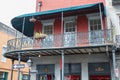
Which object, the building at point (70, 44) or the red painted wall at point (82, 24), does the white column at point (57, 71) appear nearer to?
the building at point (70, 44)

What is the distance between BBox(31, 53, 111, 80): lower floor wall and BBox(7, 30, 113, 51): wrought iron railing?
1.11m

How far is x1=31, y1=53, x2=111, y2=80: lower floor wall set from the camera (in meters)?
13.0

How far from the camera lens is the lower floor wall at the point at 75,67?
13.0 metres

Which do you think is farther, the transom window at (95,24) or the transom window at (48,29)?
the transom window at (48,29)

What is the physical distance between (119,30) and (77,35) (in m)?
2.77

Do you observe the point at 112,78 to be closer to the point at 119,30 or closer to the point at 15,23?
the point at 119,30

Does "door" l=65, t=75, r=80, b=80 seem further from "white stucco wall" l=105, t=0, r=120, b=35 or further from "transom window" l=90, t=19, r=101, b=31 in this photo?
"white stucco wall" l=105, t=0, r=120, b=35

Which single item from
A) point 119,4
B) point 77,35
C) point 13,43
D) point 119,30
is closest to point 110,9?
point 119,4

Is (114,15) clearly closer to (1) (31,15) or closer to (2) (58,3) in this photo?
(2) (58,3)

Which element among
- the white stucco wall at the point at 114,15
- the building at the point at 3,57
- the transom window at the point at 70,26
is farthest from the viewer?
the building at the point at 3,57

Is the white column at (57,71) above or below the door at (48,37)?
below

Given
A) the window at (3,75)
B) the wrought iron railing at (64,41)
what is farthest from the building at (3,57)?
the wrought iron railing at (64,41)

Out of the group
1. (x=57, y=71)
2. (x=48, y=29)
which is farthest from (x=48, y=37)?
(x=57, y=71)

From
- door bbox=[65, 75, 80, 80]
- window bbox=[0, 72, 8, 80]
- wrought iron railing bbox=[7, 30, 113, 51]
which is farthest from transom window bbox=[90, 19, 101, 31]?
window bbox=[0, 72, 8, 80]
